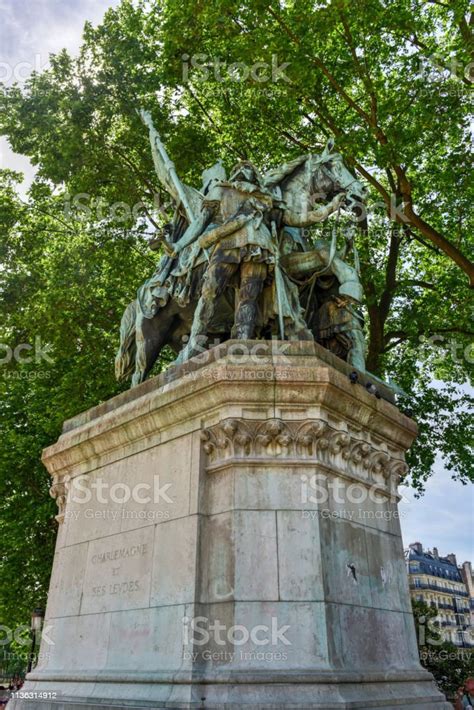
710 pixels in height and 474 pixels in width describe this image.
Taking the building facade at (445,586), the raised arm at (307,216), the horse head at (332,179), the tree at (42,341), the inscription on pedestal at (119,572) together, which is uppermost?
the building facade at (445,586)

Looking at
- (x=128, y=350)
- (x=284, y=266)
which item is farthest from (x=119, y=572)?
(x=284, y=266)

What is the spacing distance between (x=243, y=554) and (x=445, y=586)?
94.4 metres

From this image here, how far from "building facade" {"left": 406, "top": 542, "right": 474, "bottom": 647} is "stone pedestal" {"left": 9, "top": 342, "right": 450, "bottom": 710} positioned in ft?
258

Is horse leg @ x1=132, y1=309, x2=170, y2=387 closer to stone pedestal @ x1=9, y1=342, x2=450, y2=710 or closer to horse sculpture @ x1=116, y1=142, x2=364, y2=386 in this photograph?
horse sculpture @ x1=116, y1=142, x2=364, y2=386

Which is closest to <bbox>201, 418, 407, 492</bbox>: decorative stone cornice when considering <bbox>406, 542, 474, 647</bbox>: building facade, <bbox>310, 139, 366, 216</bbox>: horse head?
<bbox>310, 139, 366, 216</bbox>: horse head

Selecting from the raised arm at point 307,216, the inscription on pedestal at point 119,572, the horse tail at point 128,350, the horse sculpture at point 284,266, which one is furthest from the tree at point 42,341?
the inscription on pedestal at point 119,572

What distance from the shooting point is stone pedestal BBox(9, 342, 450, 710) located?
5309 millimetres

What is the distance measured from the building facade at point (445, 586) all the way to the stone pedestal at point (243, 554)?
78.7 m

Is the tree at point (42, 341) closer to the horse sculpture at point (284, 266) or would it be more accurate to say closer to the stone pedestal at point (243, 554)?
the horse sculpture at point (284, 266)

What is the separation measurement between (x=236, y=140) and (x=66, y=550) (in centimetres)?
1339

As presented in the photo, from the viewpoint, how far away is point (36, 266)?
65.0 ft

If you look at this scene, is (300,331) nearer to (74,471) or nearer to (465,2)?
(74,471)

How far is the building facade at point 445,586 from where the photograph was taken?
3189 inches

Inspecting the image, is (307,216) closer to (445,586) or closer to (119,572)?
(119,572)
